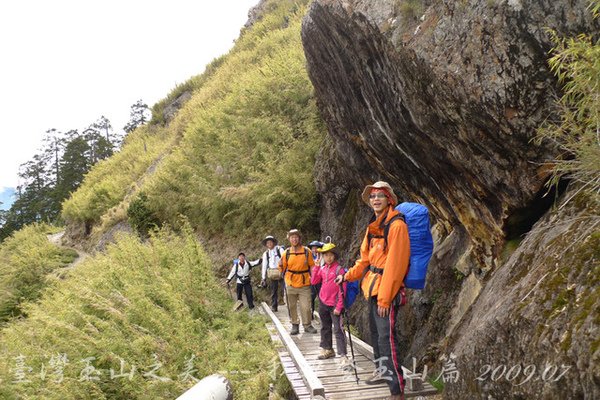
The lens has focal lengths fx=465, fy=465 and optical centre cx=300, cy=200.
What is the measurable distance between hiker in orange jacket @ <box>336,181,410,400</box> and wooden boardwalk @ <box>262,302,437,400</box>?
359mm

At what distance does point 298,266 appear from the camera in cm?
841

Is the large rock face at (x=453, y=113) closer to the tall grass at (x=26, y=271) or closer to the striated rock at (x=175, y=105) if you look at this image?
the tall grass at (x=26, y=271)

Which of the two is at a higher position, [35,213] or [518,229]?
[35,213]

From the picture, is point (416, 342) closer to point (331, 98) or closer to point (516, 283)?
point (516, 283)

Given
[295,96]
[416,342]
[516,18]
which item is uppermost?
[295,96]

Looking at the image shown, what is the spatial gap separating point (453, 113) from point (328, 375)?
3.73 metres

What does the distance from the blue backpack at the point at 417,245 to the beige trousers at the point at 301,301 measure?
3990 mm

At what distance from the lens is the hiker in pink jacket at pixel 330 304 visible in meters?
6.72

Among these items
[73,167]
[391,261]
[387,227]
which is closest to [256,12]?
[73,167]

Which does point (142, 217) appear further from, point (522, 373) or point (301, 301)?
point (522, 373)

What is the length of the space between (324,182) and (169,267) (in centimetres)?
496

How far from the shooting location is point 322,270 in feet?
23.4

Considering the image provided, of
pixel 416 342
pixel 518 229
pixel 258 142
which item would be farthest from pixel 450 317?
pixel 258 142

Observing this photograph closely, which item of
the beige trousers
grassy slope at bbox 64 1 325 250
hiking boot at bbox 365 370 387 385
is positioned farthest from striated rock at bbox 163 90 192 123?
hiking boot at bbox 365 370 387 385
